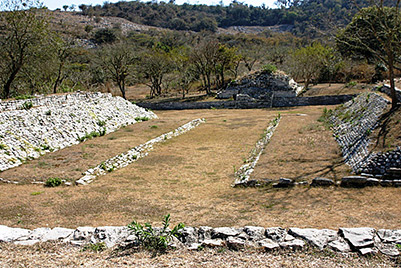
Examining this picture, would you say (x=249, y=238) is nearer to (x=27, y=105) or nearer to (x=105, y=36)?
(x=27, y=105)

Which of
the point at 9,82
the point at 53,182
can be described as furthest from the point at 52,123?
the point at 9,82

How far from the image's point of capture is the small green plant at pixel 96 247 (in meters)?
6.25

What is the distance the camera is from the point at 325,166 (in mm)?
11344

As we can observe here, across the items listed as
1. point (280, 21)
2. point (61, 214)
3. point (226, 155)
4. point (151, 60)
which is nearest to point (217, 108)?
point (151, 60)

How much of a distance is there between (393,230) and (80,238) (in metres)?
6.25

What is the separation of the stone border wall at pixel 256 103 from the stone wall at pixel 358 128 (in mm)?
14756

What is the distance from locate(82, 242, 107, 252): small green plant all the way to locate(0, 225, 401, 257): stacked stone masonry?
0.27 feet

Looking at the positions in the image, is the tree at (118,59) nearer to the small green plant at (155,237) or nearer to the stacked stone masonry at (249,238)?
the stacked stone masonry at (249,238)

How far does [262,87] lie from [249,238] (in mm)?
33274

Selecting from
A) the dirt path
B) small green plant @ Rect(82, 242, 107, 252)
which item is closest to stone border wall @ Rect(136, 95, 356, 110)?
the dirt path

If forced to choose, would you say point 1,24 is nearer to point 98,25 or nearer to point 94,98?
point 94,98

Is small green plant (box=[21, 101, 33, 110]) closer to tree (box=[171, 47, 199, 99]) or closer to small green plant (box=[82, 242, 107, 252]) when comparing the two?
small green plant (box=[82, 242, 107, 252])

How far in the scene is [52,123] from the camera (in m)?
17.9

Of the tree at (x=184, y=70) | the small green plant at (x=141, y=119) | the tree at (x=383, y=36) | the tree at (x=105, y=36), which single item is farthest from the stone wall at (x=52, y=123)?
the tree at (x=105, y=36)
